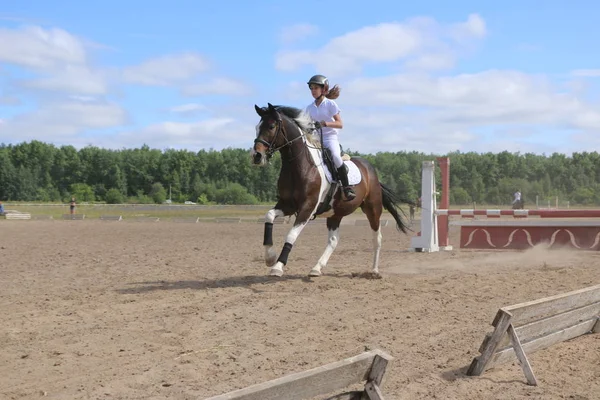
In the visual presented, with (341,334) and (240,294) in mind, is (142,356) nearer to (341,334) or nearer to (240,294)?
(341,334)

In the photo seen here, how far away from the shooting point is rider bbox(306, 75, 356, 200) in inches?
406

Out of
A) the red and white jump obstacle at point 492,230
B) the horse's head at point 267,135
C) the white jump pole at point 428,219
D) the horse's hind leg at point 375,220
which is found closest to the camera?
the horse's head at point 267,135

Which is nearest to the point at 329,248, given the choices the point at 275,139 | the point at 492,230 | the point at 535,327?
the point at 275,139

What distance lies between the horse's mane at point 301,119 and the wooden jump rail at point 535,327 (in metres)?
4.63

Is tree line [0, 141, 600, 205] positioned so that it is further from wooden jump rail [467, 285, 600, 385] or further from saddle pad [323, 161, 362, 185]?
wooden jump rail [467, 285, 600, 385]

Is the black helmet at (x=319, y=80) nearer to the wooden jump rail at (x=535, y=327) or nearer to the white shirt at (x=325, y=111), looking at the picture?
the white shirt at (x=325, y=111)

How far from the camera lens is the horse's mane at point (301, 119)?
33.0 feet

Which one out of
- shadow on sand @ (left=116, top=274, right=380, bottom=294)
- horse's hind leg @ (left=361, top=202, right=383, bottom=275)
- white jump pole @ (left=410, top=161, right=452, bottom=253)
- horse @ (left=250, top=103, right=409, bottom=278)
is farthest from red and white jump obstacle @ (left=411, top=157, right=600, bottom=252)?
horse @ (left=250, top=103, right=409, bottom=278)

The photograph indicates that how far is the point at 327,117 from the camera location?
10398mm

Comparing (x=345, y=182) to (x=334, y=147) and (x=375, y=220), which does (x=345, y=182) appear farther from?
(x=375, y=220)

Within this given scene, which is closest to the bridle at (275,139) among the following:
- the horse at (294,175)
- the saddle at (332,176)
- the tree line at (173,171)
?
the horse at (294,175)

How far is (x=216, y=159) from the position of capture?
10256 cm

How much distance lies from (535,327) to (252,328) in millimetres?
2726

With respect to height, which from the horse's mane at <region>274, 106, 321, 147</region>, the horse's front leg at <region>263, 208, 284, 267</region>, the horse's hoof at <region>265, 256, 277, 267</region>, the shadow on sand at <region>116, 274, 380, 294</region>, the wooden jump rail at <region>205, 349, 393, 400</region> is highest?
the horse's mane at <region>274, 106, 321, 147</region>
